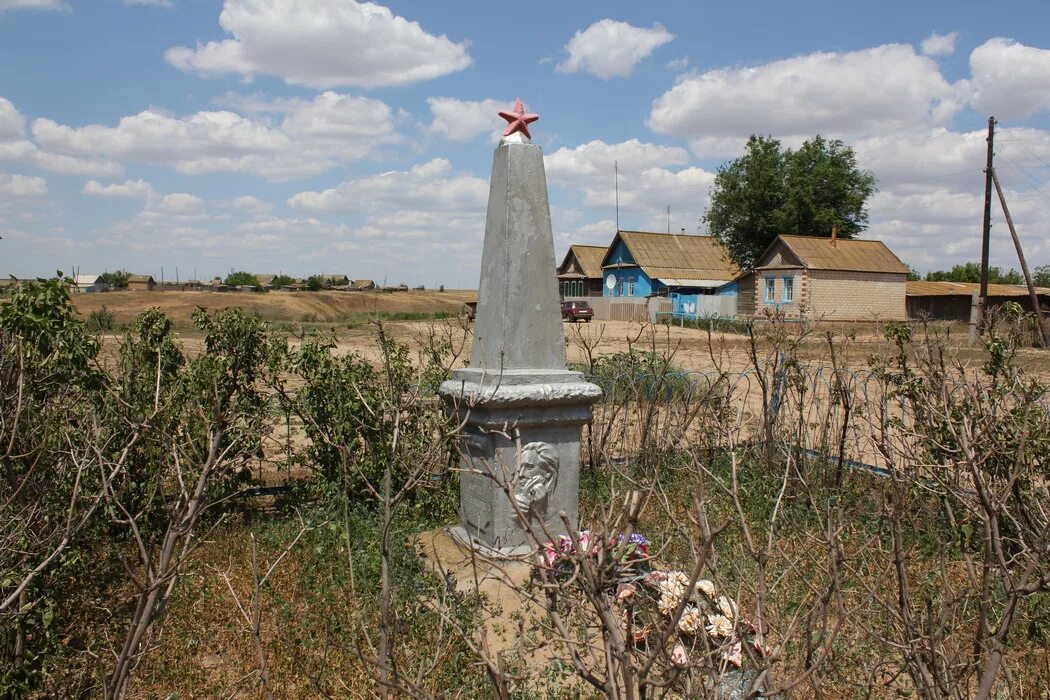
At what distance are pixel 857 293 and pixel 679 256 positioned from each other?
1166cm

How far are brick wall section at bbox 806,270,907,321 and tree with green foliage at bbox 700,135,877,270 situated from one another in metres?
5.30

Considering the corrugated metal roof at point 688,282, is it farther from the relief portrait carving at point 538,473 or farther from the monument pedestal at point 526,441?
the relief portrait carving at point 538,473

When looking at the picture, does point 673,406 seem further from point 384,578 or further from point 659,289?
point 659,289

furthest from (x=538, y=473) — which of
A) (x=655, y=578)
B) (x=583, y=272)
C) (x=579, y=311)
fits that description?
(x=583, y=272)

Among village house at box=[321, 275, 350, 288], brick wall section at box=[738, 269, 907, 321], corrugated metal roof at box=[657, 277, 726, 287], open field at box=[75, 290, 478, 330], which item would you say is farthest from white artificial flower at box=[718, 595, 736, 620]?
village house at box=[321, 275, 350, 288]

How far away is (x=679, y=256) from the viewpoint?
43.3 meters

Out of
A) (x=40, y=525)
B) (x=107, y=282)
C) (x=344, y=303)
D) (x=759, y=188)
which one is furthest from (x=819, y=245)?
(x=107, y=282)

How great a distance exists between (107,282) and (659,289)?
150 feet

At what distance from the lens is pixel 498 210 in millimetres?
4934

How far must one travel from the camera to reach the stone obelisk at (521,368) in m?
4.65

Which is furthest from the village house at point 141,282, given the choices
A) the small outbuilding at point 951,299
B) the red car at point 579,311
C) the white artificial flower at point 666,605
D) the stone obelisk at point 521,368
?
the white artificial flower at point 666,605

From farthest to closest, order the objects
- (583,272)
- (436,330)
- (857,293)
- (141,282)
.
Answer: (141,282) → (583,272) → (857,293) → (436,330)

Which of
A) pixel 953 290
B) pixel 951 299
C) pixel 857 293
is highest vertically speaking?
pixel 953 290

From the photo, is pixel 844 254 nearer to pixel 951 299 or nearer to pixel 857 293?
pixel 857 293
